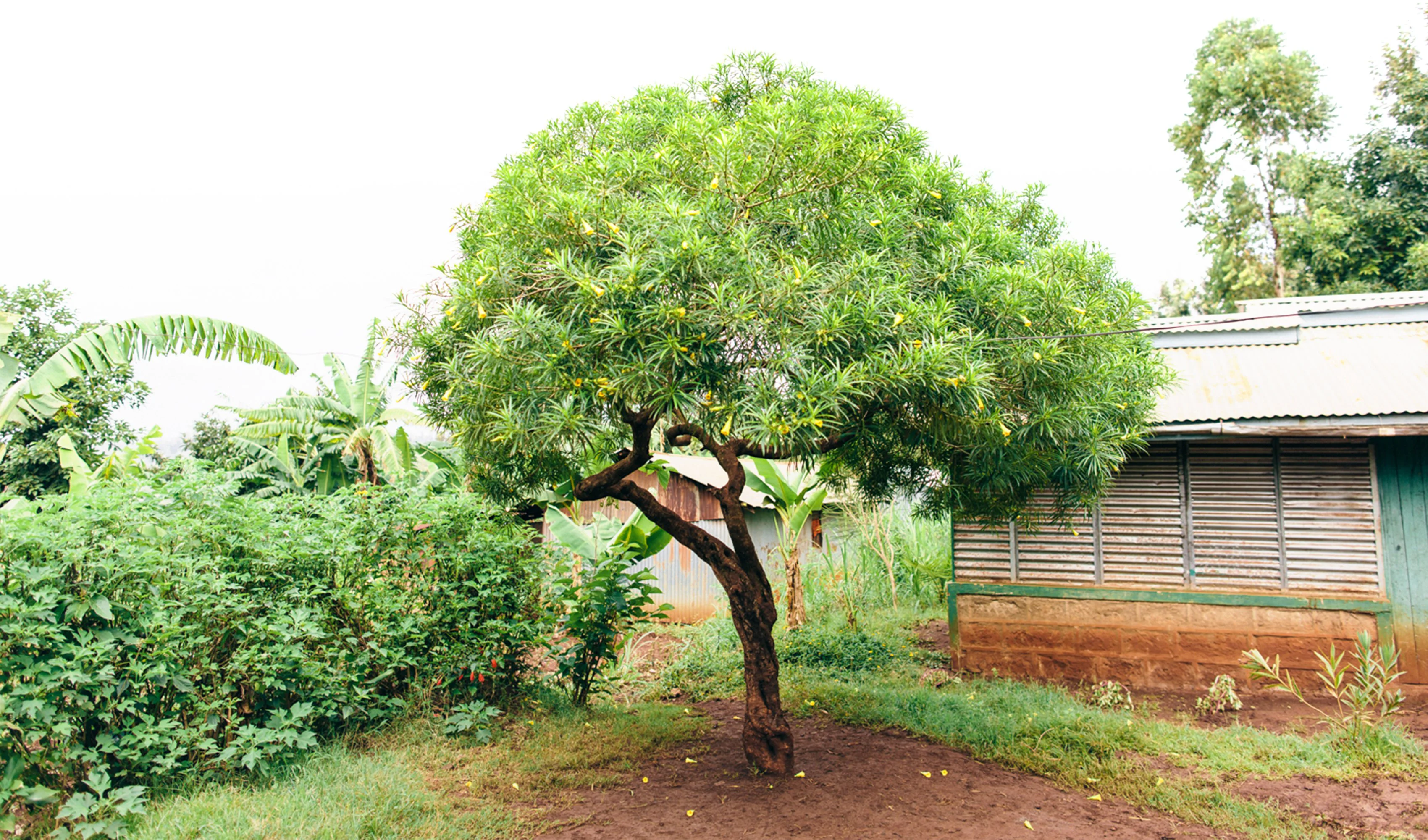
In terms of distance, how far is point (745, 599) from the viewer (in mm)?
5641

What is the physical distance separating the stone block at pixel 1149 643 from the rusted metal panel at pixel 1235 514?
1.92 feet

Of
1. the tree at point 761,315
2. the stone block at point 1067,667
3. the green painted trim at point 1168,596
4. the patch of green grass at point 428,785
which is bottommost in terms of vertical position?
the patch of green grass at point 428,785

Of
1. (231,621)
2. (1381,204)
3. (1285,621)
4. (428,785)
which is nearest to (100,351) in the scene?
(231,621)

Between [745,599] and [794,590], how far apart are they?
17.8 ft

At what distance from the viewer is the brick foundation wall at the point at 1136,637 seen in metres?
7.30

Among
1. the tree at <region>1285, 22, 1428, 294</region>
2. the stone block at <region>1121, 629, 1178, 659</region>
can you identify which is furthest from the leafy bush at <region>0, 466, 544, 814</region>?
the tree at <region>1285, 22, 1428, 294</region>

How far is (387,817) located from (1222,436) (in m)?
7.31

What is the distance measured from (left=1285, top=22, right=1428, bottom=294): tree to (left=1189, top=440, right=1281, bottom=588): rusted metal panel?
11398mm

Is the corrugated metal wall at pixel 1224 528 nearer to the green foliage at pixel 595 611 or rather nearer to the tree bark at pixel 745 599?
the tree bark at pixel 745 599

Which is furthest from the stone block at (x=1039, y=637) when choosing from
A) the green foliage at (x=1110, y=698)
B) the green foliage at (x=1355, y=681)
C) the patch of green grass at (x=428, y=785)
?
the patch of green grass at (x=428, y=785)

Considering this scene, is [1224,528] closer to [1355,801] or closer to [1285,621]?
[1285,621]

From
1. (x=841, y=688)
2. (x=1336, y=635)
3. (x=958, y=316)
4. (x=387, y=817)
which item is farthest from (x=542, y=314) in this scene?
(x=1336, y=635)

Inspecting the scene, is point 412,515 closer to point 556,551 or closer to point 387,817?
point 556,551

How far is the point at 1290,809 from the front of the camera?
15.8ft
